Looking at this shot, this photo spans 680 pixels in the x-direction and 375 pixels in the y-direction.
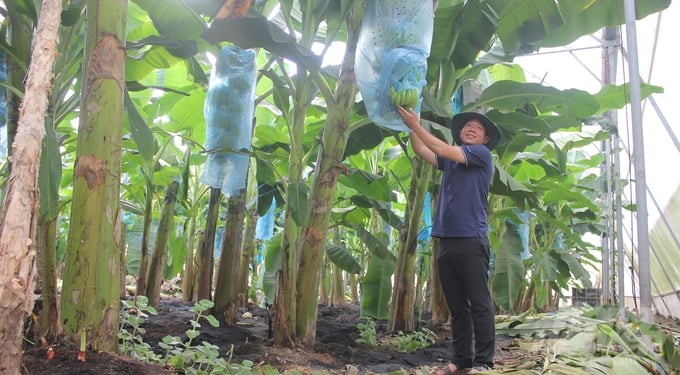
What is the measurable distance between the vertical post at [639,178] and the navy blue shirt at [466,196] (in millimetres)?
745

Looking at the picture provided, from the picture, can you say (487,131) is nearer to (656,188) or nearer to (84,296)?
(84,296)

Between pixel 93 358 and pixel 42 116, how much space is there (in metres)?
0.79

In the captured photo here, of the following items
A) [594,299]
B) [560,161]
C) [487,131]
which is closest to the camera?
[487,131]

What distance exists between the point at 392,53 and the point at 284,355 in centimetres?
141

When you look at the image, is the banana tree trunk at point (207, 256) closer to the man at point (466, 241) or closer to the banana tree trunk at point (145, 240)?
the banana tree trunk at point (145, 240)

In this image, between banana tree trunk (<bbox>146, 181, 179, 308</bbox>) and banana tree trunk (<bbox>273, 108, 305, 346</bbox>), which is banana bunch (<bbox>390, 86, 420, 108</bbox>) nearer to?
banana tree trunk (<bbox>273, 108, 305, 346</bbox>)

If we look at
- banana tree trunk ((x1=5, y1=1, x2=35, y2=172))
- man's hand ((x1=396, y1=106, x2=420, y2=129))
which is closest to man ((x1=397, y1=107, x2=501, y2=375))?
man's hand ((x1=396, y1=106, x2=420, y2=129))

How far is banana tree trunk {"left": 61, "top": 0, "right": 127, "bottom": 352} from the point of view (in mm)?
1627

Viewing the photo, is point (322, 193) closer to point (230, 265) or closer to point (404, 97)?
point (404, 97)

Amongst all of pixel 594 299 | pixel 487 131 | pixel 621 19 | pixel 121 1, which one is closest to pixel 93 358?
pixel 121 1

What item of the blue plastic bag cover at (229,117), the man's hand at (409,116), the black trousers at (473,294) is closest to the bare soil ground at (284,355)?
the black trousers at (473,294)

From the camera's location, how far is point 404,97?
229 centimetres

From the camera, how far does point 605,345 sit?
3207 millimetres

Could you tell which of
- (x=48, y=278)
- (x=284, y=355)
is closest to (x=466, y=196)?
(x=284, y=355)
